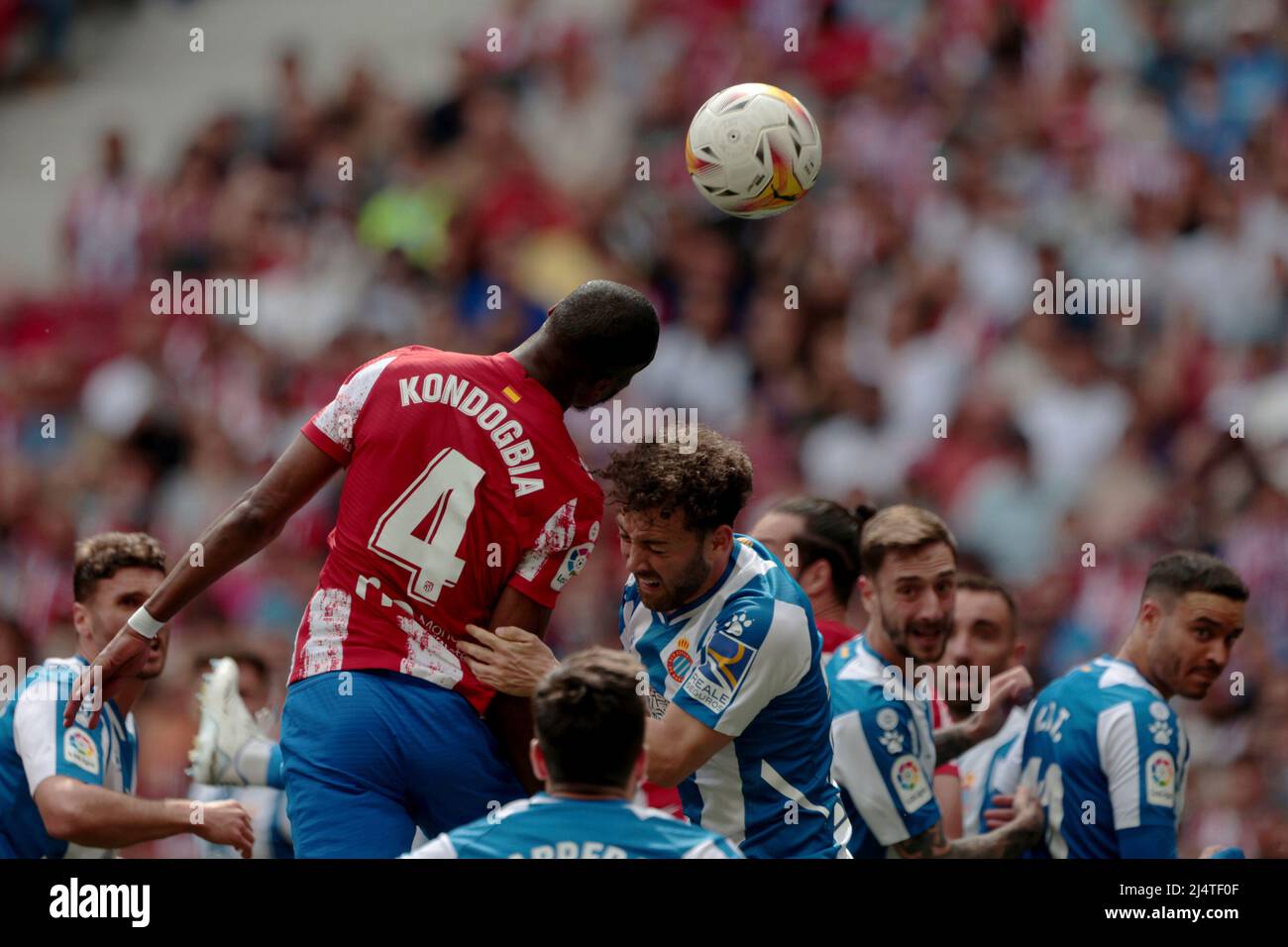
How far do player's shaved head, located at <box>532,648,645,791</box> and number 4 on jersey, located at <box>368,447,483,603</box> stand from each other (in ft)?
3.47

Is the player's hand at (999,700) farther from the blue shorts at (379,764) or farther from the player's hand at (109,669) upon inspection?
the player's hand at (109,669)

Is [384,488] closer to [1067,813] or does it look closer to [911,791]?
[911,791]

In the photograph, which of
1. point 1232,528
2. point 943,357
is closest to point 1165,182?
point 943,357

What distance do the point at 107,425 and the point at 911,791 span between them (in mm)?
9116

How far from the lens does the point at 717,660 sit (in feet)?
16.8

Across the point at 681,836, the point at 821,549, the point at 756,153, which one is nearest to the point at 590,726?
the point at 681,836

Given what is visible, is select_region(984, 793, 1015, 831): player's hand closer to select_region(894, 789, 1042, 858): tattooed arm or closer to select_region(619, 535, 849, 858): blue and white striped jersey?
select_region(894, 789, 1042, 858): tattooed arm

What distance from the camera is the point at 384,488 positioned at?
200 inches

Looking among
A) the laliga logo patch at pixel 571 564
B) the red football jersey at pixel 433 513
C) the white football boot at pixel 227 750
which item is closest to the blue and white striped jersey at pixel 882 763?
the laliga logo patch at pixel 571 564

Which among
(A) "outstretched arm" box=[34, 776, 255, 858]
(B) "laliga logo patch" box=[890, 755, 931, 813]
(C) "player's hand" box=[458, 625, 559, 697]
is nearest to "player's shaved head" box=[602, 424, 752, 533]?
(C) "player's hand" box=[458, 625, 559, 697]

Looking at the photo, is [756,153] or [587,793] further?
[756,153]

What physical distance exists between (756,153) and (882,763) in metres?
2.27

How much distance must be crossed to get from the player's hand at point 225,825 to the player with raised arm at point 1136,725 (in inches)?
118

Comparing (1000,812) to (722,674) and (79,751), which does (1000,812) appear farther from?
(79,751)
